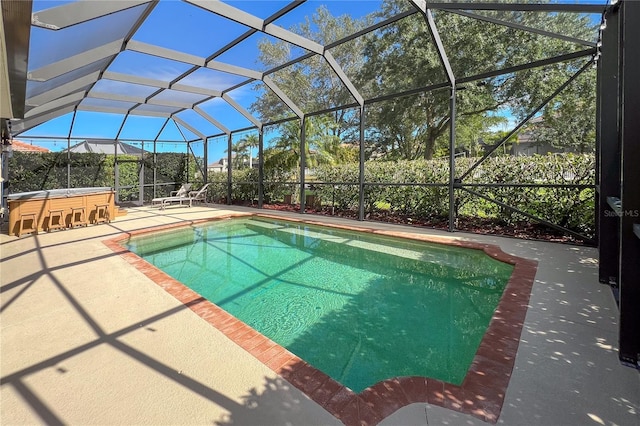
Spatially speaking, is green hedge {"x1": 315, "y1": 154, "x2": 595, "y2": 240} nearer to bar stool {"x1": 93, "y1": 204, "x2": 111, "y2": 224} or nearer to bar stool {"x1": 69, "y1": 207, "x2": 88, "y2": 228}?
bar stool {"x1": 93, "y1": 204, "x2": 111, "y2": 224}

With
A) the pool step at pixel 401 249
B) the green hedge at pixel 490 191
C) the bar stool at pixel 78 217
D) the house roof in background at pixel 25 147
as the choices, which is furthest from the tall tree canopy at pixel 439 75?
the house roof in background at pixel 25 147

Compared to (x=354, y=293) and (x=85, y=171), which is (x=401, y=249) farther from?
(x=85, y=171)

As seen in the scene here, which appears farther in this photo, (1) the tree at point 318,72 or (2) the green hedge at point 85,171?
(1) the tree at point 318,72

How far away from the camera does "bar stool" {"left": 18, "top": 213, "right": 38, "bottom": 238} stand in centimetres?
743

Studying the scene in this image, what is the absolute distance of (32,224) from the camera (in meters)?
7.74

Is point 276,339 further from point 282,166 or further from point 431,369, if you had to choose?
point 282,166

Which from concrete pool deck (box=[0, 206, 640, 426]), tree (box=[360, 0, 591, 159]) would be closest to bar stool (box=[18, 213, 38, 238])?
concrete pool deck (box=[0, 206, 640, 426])

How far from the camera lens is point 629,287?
7.49ft

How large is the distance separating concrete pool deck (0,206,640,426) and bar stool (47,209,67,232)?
A: 4775 millimetres

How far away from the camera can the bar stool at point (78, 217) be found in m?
8.55

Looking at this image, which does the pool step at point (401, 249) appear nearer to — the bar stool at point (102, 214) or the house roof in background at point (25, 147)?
the bar stool at point (102, 214)

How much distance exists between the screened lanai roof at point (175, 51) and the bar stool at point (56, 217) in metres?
2.44

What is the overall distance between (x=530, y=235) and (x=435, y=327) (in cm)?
504

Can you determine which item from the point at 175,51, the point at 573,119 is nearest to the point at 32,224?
the point at 175,51
